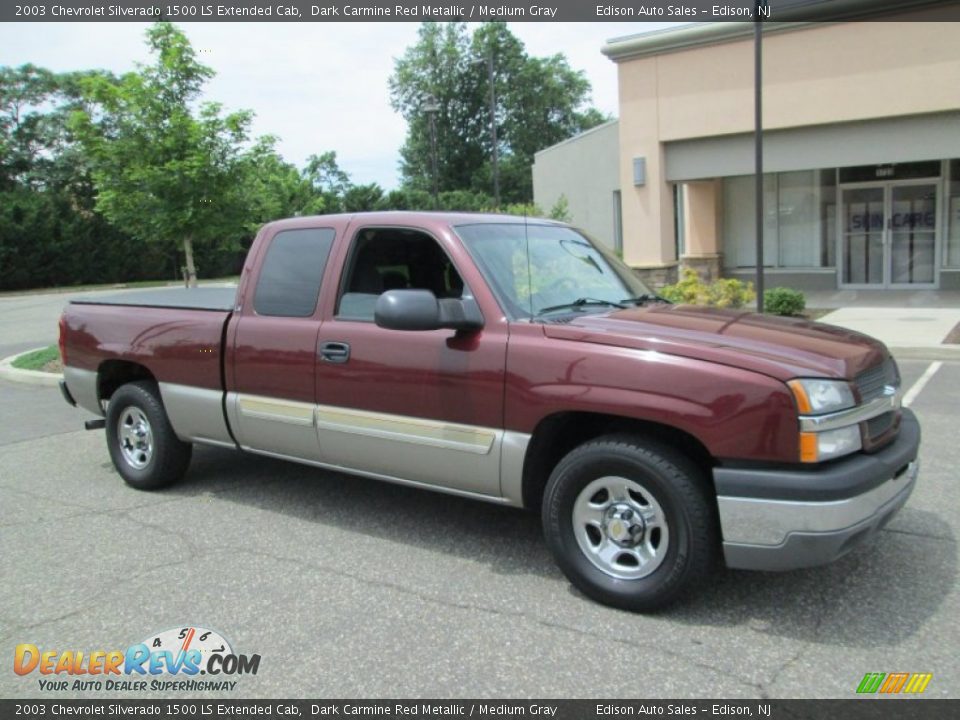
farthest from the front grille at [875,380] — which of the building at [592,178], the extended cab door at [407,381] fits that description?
the building at [592,178]

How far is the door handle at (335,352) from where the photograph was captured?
443 cm

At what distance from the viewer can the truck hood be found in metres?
3.31

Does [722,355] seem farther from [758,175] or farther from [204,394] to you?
[758,175]

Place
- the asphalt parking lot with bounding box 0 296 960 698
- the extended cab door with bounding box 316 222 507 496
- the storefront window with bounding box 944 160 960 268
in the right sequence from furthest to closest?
the storefront window with bounding box 944 160 960 268 → the extended cab door with bounding box 316 222 507 496 → the asphalt parking lot with bounding box 0 296 960 698

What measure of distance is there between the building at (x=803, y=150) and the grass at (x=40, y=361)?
11066mm

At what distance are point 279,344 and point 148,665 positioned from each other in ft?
6.50

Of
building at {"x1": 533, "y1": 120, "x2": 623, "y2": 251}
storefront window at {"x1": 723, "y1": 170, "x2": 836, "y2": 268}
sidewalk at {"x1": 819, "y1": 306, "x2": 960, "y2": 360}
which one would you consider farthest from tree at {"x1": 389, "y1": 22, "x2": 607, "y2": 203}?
sidewalk at {"x1": 819, "y1": 306, "x2": 960, "y2": 360}

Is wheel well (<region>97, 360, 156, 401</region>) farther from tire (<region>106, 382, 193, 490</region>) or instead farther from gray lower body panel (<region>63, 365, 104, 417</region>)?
tire (<region>106, 382, 193, 490</region>)

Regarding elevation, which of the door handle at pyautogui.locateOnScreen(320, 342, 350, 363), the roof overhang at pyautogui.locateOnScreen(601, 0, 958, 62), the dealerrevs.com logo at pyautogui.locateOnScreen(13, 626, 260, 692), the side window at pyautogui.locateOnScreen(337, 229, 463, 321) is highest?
the roof overhang at pyautogui.locateOnScreen(601, 0, 958, 62)

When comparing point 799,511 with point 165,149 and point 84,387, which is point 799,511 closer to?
point 84,387

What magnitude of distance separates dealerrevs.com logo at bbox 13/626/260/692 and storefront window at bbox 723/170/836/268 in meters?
16.3

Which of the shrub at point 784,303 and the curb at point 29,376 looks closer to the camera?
the curb at point 29,376

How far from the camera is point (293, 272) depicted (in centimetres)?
487
